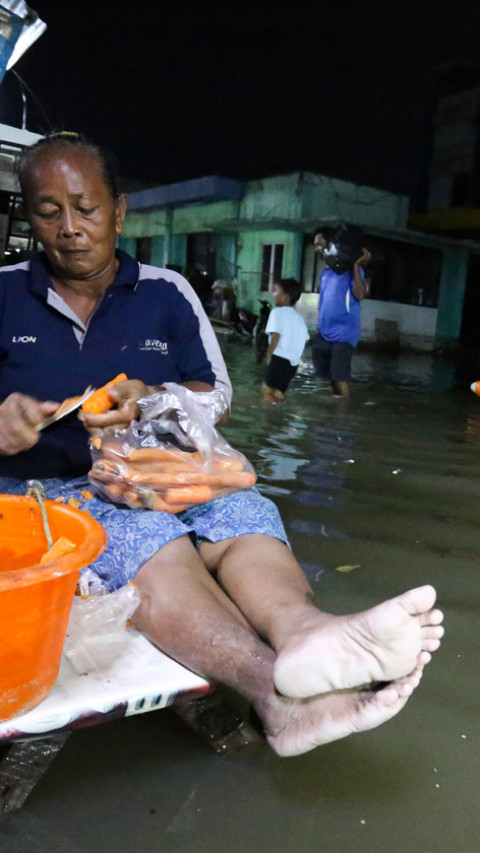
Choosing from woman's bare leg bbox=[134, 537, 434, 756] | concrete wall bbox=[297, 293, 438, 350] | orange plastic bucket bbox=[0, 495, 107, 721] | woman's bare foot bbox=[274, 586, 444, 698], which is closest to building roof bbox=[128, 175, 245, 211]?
concrete wall bbox=[297, 293, 438, 350]

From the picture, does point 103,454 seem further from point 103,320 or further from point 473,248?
point 473,248

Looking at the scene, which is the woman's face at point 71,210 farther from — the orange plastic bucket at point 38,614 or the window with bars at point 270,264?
the window with bars at point 270,264

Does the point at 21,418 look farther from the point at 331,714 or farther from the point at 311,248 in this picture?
the point at 311,248

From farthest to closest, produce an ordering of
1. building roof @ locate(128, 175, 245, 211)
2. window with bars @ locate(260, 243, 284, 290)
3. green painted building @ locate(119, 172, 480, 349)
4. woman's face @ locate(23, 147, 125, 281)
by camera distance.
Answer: building roof @ locate(128, 175, 245, 211)
window with bars @ locate(260, 243, 284, 290)
green painted building @ locate(119, 172, 480, 349)
woman's face @ locate(23, 147, 125, 281)

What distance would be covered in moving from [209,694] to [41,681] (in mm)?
414

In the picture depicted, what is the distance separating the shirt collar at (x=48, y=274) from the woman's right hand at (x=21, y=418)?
0.49 metres

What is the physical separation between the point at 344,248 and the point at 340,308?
601 mm

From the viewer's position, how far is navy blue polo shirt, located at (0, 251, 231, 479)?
195 cm

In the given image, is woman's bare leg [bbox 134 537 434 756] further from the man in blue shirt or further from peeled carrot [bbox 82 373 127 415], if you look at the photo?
the man in blue shirt

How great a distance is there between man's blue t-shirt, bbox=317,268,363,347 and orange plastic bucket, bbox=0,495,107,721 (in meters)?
5.54

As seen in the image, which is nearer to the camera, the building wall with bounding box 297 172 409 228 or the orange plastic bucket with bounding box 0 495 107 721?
the orange plastic bucket with bounding box 0 495 107 721

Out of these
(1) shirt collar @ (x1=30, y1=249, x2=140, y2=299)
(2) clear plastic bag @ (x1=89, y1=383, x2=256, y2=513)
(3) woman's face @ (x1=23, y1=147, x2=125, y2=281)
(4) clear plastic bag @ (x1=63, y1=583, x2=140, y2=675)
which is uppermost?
(3) woman's face @ (x1=23, y1=147, x2=125, y2=281)

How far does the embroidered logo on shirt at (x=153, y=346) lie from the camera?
207cm

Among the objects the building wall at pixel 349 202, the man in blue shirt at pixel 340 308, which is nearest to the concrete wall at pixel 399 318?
the building wall at pixel 349 202
